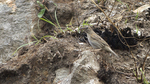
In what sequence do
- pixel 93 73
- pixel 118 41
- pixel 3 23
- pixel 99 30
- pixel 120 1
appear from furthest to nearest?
pixel 120 1 → pixel 3 23 → pixel 99 30 → pixel 118 41 → pixel 93 73

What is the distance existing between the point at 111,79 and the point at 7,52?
136 inches

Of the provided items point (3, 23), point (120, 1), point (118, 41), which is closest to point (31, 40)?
point (3, 23)

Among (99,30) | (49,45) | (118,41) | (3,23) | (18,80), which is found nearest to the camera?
(18,80)

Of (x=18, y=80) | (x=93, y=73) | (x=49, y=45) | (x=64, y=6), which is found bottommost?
(x=18, y=80)

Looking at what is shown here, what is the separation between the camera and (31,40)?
5.56 m

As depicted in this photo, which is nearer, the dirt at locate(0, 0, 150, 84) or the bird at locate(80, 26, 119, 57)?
the dirt at locate(0, 0, 150, 84)

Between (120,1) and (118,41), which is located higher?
(120,1)

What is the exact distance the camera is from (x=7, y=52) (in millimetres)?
5387

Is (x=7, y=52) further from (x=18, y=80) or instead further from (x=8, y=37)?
(x=18, y=80)

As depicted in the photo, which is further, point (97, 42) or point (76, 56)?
point (97, 42)

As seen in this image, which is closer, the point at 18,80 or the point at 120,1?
the point at 18,80

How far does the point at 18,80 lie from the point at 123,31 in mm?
3072

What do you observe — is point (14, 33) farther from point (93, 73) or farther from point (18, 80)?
point (93, 73)

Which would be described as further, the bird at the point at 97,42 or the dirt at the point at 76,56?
the bird at the point at 97,42
